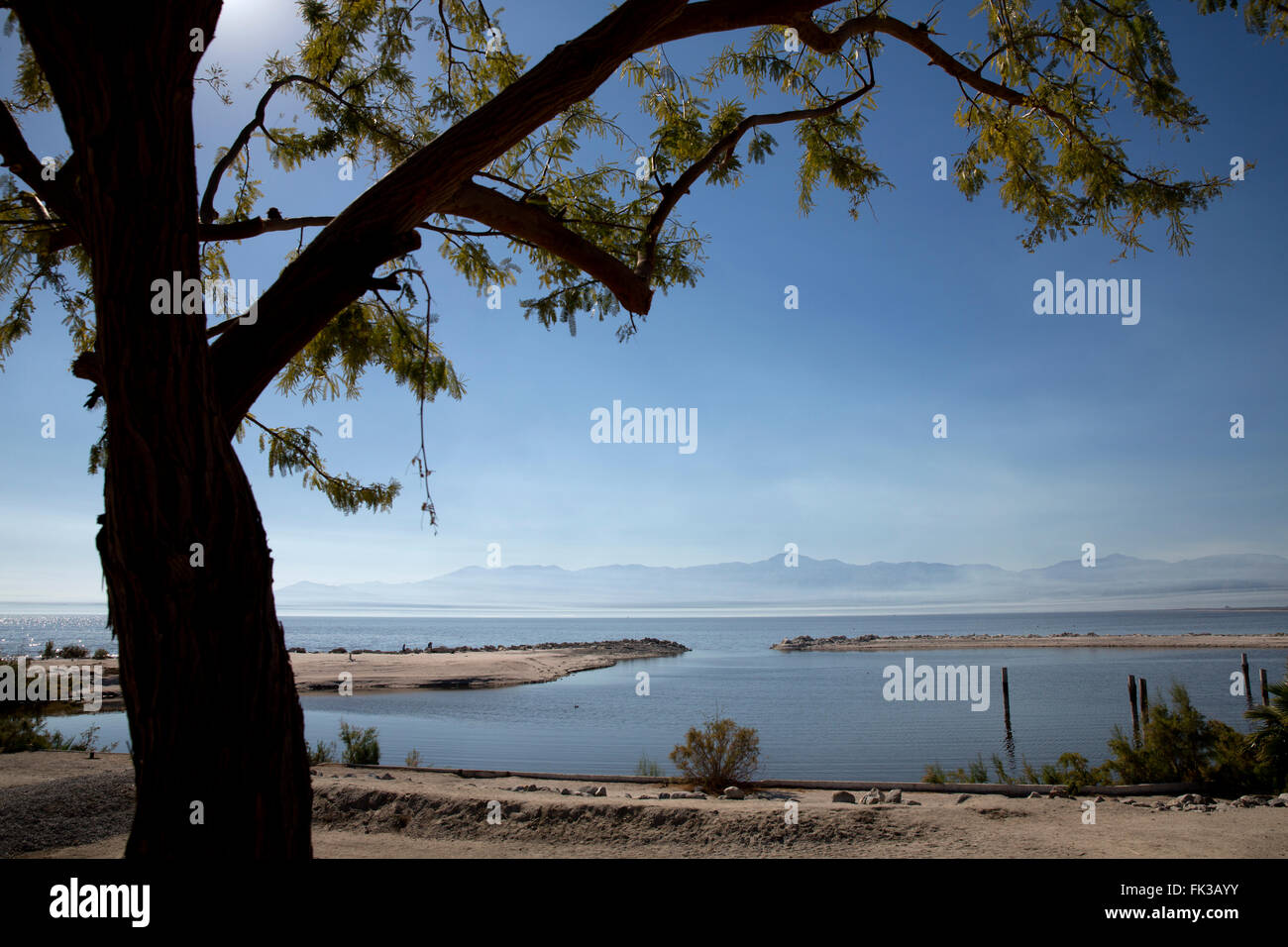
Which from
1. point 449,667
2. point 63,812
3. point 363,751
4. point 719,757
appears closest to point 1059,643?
point 449,667

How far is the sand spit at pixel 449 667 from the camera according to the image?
113 feet

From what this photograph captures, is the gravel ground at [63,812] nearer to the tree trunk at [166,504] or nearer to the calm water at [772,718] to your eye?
the tree trunk at [166,504]

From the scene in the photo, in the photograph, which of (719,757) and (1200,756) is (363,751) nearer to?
(719,757)

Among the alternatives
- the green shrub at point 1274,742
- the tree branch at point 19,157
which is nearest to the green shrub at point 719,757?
the green shrub at point 1274,742

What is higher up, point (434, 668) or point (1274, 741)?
point (1274, 741)

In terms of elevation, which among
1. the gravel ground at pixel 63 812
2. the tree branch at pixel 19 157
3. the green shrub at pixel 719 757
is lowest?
the green shrub at pixel 719 757

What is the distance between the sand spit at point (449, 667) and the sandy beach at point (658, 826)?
22.8 metres

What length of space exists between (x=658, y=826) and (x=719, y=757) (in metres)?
3.40

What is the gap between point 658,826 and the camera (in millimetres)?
6730

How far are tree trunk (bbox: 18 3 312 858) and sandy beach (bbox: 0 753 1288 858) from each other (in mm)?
3981

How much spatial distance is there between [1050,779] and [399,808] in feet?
27.7

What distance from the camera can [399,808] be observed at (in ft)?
23.9

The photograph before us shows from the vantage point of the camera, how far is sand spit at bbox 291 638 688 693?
34.4m

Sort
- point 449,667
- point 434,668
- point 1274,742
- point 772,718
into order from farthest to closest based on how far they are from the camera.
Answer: point 449,667 < point 434,668 < point 772,718 < point 1274,742
